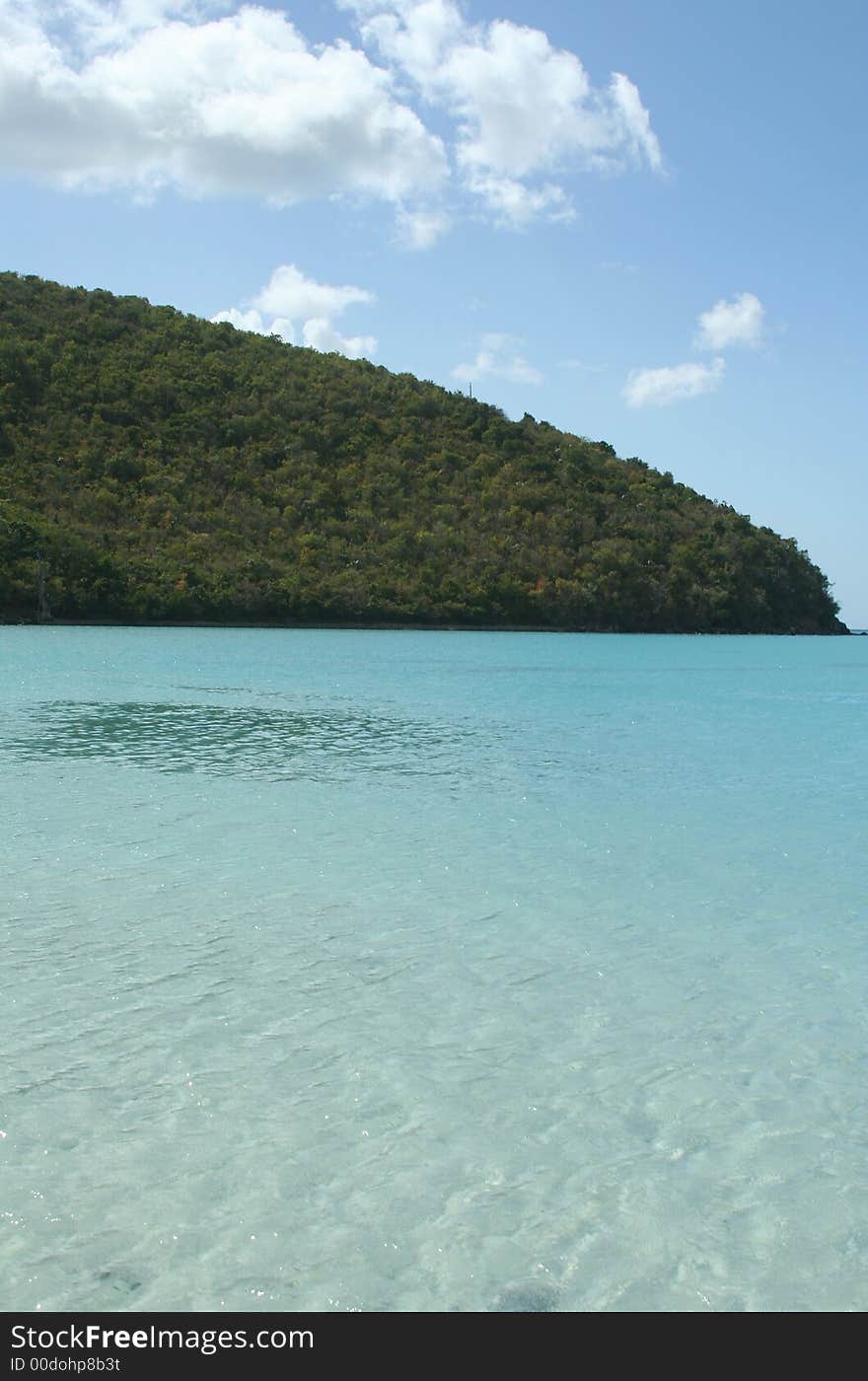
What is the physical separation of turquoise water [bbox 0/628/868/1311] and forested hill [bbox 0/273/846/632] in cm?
5257

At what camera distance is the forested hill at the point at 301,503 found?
63781mm

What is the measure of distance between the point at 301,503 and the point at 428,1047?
69.8m

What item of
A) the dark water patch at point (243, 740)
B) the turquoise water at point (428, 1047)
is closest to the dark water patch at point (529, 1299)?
the turquoise water at point (428, 1047)

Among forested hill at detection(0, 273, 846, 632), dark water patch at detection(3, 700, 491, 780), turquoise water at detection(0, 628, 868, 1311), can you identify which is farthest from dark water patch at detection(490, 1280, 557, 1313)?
forested hill at detection(0, 273, 846, 632)

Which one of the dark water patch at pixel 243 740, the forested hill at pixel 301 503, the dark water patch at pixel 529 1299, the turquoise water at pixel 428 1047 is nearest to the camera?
the dark water patch at pixel 529 1299

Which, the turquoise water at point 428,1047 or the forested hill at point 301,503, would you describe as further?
the forested hill at point 301,503

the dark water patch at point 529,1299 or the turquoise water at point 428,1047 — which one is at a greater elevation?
the turquoise water at point 428,1047

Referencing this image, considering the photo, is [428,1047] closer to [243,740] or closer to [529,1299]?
[529,1299]

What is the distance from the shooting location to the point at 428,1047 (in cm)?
428

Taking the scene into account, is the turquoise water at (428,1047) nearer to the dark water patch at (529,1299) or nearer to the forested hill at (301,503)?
the dark water patch at (529,1299)

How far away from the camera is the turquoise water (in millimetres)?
2896

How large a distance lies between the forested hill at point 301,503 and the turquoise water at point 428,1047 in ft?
172

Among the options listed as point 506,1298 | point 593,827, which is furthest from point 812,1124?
point 593,827

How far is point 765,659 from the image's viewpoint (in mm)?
46719
